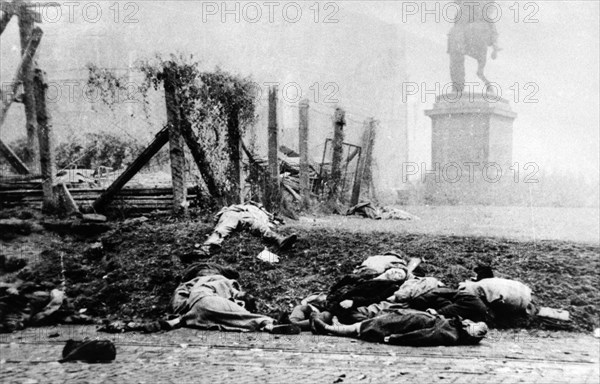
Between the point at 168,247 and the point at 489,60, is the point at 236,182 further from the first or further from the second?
the point at 489,60

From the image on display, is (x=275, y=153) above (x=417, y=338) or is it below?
above

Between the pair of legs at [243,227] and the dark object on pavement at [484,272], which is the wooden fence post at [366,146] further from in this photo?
the dark object on pavement at [484,272]

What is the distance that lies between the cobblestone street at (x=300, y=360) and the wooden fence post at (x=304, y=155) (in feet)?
10.2

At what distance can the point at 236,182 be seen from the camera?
7.27 metres

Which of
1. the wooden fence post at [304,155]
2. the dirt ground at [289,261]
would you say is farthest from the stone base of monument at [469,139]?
the dirt ground at [289,261]

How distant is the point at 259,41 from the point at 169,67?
3.82 ft

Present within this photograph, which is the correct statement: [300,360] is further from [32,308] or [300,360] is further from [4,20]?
[4,20]

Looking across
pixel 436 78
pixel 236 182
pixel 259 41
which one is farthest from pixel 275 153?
pixel 436 78

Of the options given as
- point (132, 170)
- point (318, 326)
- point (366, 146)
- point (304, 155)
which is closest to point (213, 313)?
point (318, 326)

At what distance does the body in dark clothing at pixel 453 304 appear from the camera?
4.74 m

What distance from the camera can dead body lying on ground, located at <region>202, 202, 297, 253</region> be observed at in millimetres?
6129

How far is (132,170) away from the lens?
6.88 metres

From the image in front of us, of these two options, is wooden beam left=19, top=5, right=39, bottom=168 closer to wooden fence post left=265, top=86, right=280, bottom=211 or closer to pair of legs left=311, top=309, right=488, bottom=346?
wooden fence post left=265, top=86, right=280, bottom=211

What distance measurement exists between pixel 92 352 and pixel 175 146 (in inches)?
122
